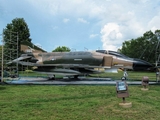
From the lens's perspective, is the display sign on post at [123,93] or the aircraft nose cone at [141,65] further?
the aircraft nose cone at [141,65]

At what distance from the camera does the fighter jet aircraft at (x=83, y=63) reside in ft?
51.6

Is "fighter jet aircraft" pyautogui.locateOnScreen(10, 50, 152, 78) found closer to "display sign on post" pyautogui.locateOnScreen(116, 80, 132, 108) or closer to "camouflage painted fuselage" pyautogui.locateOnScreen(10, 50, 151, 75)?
"camouflage painted fuselage" pyautogui.locateOnScreen(10, 50, 151, 75)

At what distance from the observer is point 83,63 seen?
55.1 ft

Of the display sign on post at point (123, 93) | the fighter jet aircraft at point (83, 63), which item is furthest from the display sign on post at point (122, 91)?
the fighter jet aircraft at point (83, 63)

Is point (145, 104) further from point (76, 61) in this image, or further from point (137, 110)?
point (76, 61)

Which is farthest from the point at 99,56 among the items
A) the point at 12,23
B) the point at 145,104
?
the point at 12,23

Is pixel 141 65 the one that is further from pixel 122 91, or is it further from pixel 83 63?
pixel 122 91

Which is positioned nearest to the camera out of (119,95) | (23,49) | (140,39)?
(119,95)

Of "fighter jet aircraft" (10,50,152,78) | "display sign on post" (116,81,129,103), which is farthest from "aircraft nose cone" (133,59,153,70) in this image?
"display sign on post" (116,81,129,103)

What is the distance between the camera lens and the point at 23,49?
64.5 ft

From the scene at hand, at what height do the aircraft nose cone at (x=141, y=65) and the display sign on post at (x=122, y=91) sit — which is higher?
the aircraft nose cone at (x=141, y=65)

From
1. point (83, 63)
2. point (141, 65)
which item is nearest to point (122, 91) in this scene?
point (141, 65)

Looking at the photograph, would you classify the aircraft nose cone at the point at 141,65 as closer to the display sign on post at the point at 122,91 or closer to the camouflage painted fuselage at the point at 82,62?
the camouflage painted fuselage at the point at 82,62

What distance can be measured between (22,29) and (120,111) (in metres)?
37.9
